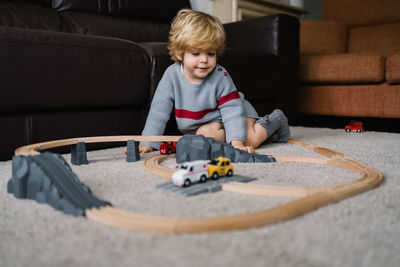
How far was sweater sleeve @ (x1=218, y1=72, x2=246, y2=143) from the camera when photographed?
4.14ft

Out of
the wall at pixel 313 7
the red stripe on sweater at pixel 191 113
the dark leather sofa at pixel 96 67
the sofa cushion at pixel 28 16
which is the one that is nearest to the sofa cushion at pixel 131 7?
the dark leather sofa at pixel 96 67

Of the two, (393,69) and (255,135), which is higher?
(393,69)

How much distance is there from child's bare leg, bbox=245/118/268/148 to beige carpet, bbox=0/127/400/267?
20.2 inches

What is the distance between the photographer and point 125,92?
1.30m

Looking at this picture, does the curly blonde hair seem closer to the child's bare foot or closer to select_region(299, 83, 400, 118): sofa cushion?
the child's bare foot

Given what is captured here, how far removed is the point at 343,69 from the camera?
1.98 m

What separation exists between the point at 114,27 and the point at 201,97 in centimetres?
85

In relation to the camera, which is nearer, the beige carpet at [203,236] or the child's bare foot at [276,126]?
the beige carpet at [203,236]

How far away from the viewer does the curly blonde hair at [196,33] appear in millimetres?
1169

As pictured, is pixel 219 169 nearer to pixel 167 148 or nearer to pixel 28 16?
pixel 167 148

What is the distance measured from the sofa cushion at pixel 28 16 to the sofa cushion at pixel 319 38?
1554 millimetres

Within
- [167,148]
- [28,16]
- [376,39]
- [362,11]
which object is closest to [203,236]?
[167,148]

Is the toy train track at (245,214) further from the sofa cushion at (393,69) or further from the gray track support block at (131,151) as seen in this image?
the sofa cushion at (393,69)

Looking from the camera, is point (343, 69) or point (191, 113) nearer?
point (191, 113)
